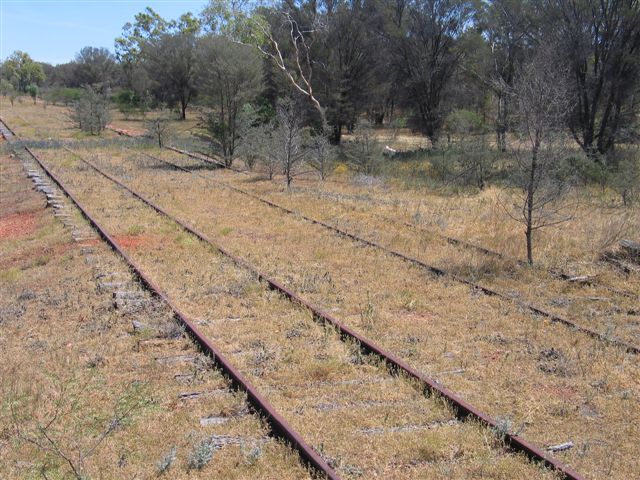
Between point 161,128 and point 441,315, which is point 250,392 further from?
point 161,128

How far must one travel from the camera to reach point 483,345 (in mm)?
7645

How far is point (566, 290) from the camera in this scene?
397 inches

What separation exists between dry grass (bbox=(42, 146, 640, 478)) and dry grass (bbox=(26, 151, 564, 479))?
1.53ft

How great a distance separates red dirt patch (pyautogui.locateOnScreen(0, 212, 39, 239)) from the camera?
1509cm

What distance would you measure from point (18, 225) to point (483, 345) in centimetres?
1289

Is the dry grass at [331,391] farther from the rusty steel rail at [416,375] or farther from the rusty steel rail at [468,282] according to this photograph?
the rusty steel rail at [468,282]

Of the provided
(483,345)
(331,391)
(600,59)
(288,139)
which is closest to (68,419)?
(331,391)

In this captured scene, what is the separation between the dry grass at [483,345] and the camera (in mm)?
5738

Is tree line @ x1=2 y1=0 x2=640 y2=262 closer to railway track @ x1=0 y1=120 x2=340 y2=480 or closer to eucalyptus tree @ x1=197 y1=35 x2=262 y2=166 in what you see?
eucalyptus tree @ x1=197 y1=35 x2=262 y2=166

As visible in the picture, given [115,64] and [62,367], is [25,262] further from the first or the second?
[115,64]

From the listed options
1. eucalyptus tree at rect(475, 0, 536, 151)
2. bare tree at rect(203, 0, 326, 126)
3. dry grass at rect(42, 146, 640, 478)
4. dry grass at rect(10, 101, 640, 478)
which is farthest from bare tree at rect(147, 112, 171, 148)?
dry grass at rect(42, 146, 640, 478)

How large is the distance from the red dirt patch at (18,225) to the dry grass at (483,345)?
5.28 meters

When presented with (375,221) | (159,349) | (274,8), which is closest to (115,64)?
(274,8)

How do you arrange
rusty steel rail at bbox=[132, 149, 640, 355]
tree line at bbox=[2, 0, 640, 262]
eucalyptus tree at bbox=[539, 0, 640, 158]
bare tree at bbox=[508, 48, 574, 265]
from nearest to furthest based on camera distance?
1. rusty steel rail at bbox=[132, 149, 640, 355]
2. bare tree at bbox=[508, 48, 574, 265]
3. tree line at bbox=[2, 0, 640, 262]
4. eucalyptus tree at bbox=[539, 0, 640, 158]
